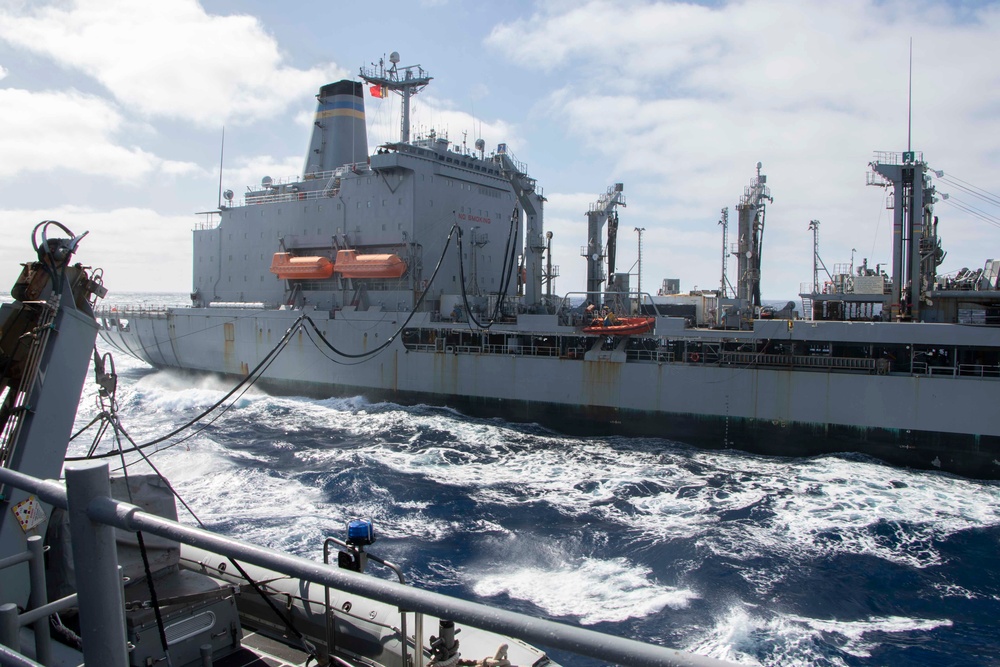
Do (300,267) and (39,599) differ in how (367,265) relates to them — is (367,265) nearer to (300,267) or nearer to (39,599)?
(300,267)

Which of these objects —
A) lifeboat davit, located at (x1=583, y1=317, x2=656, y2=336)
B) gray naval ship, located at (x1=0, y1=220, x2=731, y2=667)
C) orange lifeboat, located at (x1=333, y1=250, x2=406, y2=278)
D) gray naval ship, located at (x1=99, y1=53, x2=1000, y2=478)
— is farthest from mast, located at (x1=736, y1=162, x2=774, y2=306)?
gray naval ship, located at (x1=0, y1=220, x2=731, y2=667)

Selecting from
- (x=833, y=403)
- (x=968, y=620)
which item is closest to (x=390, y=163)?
(x=833, y=403)

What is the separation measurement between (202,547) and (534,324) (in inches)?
757

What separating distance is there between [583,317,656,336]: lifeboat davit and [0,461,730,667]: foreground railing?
17758mm

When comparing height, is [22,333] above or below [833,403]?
above

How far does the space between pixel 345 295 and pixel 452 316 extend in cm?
546

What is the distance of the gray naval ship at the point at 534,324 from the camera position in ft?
54.1

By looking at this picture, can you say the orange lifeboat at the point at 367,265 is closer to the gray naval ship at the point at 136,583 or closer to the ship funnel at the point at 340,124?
the ship funnel at the point at 340,124

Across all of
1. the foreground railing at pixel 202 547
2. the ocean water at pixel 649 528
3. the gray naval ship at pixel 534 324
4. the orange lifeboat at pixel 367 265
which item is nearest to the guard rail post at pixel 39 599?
the foreground railing at pixel 202 547

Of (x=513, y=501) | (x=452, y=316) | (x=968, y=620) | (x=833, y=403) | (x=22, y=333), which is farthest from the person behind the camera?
(x=452, y=316)

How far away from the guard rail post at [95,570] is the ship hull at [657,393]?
17631mm

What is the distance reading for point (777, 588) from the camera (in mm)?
9609

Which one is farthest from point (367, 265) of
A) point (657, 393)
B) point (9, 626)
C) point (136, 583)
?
point (9, 626)

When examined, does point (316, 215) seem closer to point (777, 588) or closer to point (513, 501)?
point (513, 501)
